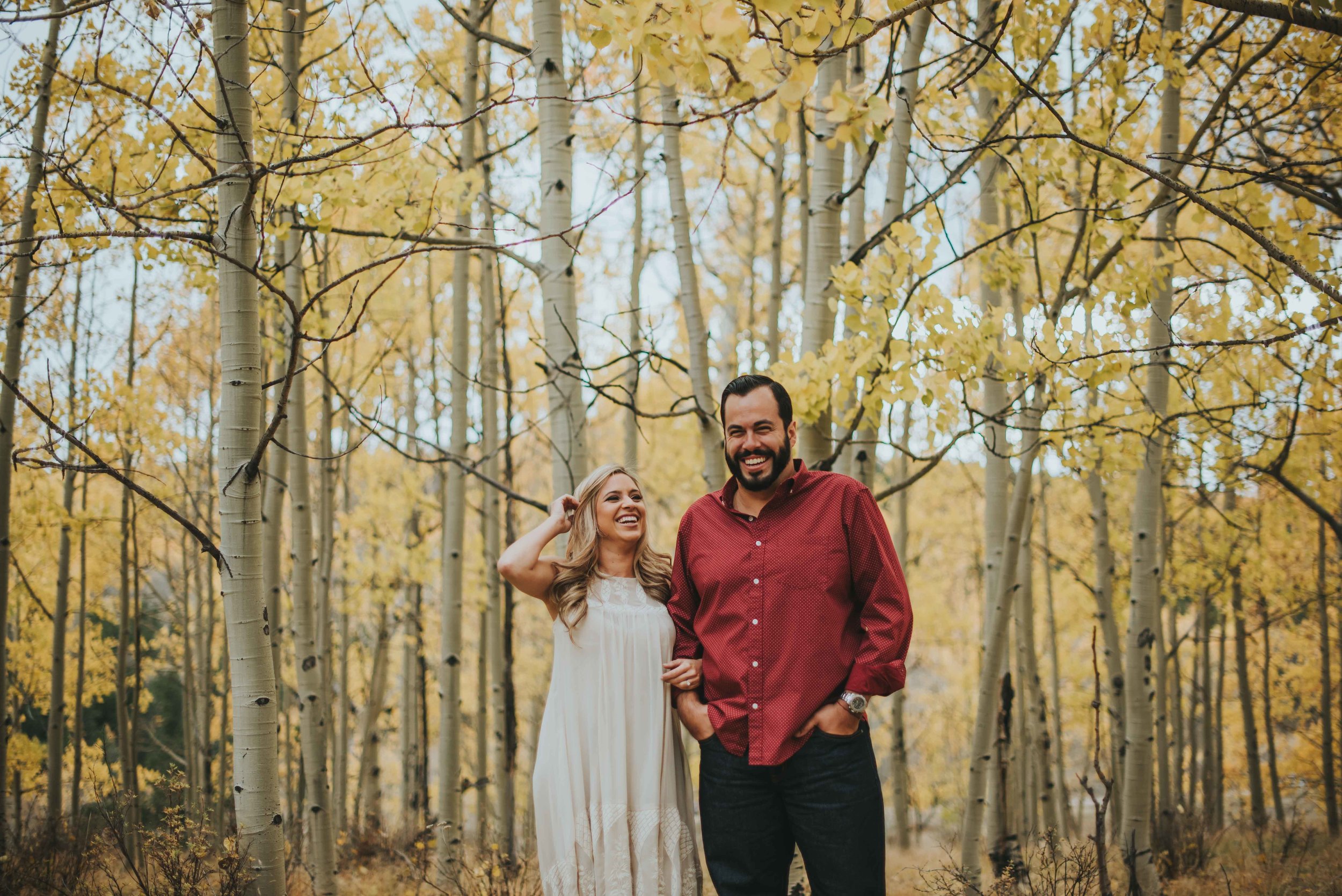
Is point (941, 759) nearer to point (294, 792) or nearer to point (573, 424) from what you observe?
point (294, 792)

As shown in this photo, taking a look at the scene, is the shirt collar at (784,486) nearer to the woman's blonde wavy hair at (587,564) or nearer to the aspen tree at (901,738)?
the woman's blonde wavy hair at (587,564)

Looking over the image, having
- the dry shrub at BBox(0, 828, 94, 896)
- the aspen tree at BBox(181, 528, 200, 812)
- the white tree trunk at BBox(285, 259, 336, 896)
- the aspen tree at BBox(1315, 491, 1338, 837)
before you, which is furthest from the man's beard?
the aspen tree at BBox(181, 528, 200, 812)

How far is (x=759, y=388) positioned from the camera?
2.80 meters

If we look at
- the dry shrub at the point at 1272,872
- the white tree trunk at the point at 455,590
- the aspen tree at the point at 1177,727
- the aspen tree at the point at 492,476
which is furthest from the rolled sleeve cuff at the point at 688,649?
the aspen tree at the point at 1177,727

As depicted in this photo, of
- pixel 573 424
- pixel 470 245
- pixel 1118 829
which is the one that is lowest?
pixel 1118 829

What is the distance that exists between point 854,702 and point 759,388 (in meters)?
1.01

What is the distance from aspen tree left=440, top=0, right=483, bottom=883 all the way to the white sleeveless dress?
2.15 meters

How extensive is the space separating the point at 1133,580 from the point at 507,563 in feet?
12.9

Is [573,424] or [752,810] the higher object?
[573,424]

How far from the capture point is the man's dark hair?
280 centimetres

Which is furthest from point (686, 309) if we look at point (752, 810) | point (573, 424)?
point (752, 810)

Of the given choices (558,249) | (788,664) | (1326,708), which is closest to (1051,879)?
(788,664)

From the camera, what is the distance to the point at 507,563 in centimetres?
290

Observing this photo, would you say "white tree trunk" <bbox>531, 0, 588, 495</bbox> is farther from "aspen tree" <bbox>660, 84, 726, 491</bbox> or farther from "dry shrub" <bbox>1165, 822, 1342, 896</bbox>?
"dry shrub" <bbox>1165, 822, 1342, 896</bbox>
